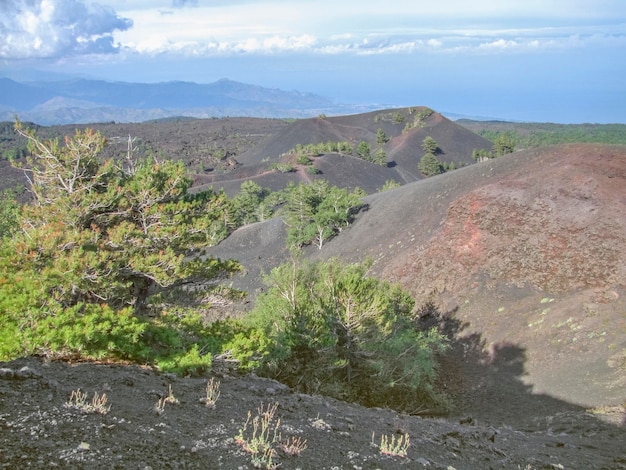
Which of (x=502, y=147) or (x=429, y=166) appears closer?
(x=429, y=166)

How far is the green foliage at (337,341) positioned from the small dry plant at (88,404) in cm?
668

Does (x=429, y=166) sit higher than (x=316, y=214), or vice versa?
(x=429, y=166)

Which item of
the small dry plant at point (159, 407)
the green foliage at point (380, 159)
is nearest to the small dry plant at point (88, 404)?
the small dry plant at point (159, 407)

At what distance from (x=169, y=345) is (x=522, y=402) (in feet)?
41.0

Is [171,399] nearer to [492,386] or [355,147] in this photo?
[492,386]

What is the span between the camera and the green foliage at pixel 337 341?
1450 cm

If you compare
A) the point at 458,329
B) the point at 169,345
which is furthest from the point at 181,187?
the point at 458,329

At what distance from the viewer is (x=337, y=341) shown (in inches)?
617

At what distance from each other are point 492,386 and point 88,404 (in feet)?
53.9

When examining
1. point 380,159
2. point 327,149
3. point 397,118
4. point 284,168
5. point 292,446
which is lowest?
point 292,446

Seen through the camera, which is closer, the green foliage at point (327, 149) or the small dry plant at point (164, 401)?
the small dry plant at point (164, 401)

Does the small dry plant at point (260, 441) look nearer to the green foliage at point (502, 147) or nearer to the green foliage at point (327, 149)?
the green foliage at point (327, 149)

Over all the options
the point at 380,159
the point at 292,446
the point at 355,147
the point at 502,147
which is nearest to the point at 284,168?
the point at 380,159

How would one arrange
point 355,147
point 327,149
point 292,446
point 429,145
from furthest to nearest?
1. point 355,147
2. point 429,145
3. point 327,149
4. point 292,446
